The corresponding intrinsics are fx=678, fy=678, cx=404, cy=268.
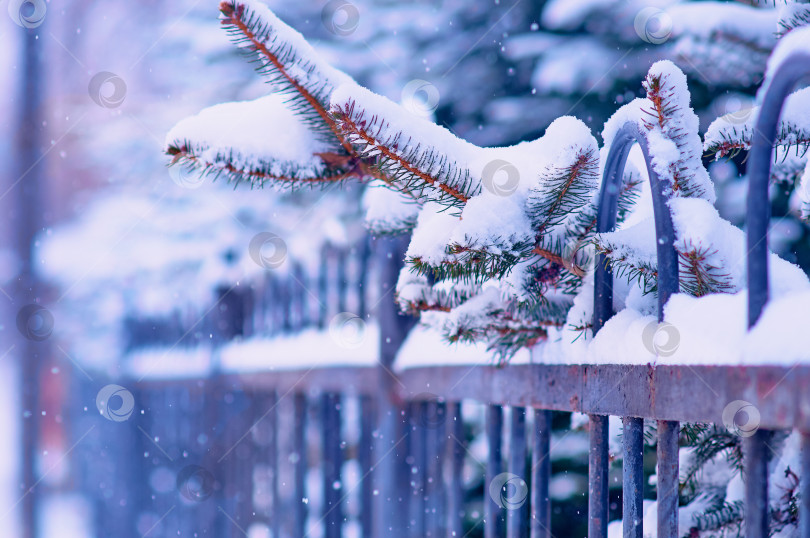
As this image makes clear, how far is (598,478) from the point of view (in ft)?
4.80

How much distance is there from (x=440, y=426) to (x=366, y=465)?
795mm

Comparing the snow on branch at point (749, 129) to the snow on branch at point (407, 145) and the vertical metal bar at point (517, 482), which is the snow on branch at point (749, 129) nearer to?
the snow on branch at point (407, 145)

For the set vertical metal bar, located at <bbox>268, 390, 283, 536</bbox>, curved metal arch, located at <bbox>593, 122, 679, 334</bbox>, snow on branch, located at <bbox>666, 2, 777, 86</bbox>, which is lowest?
vertical metal bar, located at <bbox>268, 390, 283, 536</bbox>

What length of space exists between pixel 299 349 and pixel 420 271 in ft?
9.52

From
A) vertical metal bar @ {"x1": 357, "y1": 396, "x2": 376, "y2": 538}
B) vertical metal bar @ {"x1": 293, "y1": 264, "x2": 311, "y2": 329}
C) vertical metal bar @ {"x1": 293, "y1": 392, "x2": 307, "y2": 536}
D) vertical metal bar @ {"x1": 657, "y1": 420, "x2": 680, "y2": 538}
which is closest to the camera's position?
vertical metal bar @ {"x1": 657, "y1": 420, "x2": 680, "y2": 538}

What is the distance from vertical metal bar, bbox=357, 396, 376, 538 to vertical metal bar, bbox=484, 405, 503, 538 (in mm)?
1215

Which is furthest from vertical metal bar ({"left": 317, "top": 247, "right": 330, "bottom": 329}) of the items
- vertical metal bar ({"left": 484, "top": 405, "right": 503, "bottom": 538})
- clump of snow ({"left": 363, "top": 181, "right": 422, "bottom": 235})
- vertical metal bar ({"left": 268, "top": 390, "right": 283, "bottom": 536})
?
clump of snow ({"left": 363, "top": 181, "right": 422, "bottom": 235})

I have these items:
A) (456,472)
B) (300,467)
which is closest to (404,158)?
(456,472)

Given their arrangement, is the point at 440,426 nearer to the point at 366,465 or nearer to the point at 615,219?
the point at 366,465

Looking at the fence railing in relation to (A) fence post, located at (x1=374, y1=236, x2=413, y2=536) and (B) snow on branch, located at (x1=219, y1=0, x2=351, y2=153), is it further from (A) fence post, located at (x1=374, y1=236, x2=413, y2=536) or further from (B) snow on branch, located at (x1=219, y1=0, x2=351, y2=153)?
(B) snow on branch, located at (x1=219, y1=0, x2=351, y2=153)

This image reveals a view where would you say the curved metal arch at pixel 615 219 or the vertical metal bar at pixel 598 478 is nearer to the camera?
the curved metal arch at pixel 615 219

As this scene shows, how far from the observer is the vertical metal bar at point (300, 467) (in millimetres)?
3889

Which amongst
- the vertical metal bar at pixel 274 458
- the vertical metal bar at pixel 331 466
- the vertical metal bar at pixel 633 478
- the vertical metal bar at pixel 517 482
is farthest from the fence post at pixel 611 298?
the vertical metal bar at pixel 274 458

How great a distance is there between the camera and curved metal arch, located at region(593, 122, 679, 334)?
116cm
